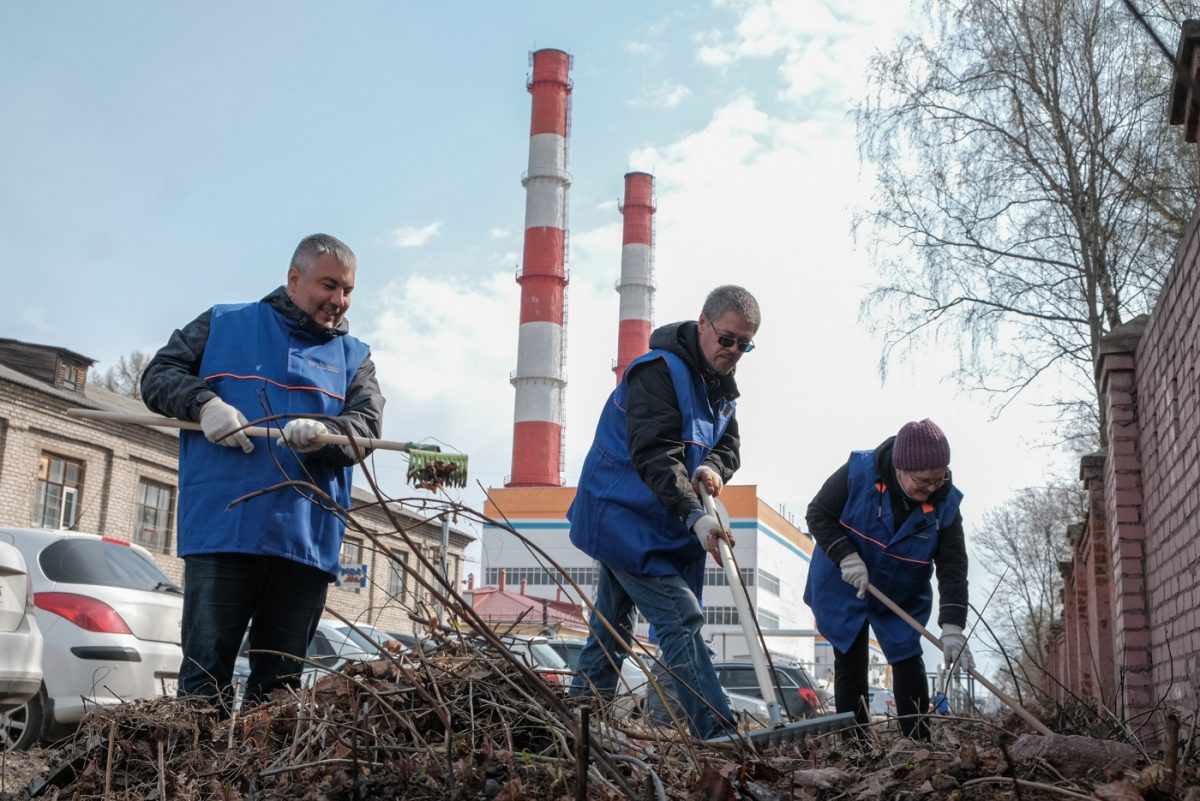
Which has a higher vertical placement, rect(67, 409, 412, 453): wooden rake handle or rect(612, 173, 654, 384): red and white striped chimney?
rect(612, 173, 654, 384): red and white striped chimney

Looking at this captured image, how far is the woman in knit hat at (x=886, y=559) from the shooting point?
475 centimetres

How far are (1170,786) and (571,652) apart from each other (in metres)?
12.5

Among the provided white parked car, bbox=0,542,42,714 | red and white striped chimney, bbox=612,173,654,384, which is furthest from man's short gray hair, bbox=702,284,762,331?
red and white striped chimney, bbox=612,173,654,384

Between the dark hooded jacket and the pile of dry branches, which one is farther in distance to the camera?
the dark hooded jacket

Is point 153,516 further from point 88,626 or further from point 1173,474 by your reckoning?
point 1173,474

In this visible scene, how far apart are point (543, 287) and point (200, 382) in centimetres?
4086

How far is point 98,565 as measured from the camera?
6570 mm

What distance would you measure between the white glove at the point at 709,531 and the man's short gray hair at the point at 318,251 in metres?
1.40

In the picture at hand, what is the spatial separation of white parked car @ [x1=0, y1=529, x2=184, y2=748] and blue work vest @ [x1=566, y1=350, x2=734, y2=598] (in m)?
2.97

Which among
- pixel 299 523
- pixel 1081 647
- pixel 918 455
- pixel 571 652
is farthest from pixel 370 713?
pixel 571 652

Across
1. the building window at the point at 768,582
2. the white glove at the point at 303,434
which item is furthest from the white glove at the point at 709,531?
the building window at the point at 768,582

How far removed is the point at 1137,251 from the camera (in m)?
15.1

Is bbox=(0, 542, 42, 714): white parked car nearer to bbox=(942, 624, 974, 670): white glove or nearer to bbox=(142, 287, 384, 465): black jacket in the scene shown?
bbox=(142, 287, 384, 465): black jacket

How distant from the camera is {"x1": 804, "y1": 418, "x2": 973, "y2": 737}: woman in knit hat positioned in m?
4.75
